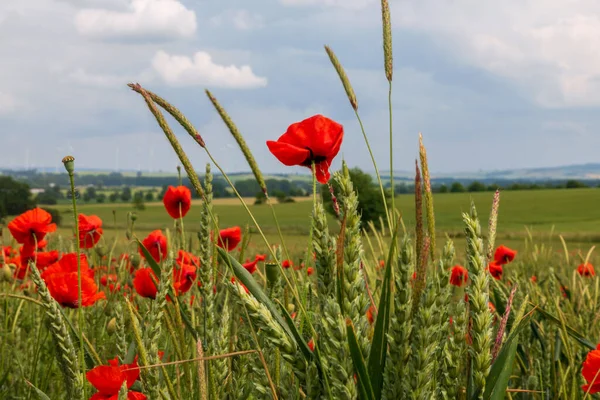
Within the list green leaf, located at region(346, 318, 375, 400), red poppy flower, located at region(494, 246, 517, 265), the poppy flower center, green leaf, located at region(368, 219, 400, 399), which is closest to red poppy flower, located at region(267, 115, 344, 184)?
the poppy flower center

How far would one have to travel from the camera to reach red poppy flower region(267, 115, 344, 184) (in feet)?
4.81

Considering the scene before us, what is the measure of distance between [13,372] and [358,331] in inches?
113

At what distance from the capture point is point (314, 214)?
2.96 feet

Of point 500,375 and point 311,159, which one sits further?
point 311,159

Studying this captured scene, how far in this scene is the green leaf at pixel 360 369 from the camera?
2.76 ft

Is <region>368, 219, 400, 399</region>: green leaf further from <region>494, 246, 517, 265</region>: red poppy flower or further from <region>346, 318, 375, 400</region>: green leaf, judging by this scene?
<region>494, 246, 517, 265</region>: red poppy flower

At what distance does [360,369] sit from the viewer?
88 cm

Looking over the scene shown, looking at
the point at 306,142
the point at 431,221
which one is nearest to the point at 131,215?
the point at 306,142

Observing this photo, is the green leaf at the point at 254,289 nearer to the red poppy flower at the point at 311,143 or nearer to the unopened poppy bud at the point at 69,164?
the unopened poppy bud at the point at 69,164

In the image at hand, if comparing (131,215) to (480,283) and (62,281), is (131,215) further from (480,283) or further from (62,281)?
(480,283)

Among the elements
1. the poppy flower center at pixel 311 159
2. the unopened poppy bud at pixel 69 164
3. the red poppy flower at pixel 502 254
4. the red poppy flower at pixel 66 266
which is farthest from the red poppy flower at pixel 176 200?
the red poppy flower at pixel 502 254

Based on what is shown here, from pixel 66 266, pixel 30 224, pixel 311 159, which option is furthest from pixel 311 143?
pixel 30 224

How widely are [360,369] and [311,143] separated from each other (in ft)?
2.33

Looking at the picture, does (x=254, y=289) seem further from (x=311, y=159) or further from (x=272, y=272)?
(x=311, y=159)
